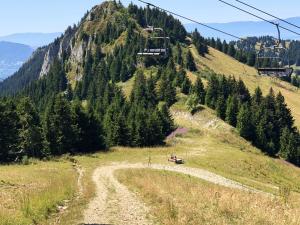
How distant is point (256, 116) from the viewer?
4141 inches

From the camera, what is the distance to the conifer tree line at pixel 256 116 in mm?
99062

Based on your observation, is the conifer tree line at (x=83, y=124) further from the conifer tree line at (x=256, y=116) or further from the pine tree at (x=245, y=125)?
the pine tree at (x=245, y=125)

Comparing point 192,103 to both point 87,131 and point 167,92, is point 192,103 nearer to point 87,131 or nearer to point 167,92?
point 167,92

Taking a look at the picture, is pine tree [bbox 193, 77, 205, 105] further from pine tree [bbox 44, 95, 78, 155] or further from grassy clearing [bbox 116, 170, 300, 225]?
grassy clearing [bbox 116, 170, 300, 225]

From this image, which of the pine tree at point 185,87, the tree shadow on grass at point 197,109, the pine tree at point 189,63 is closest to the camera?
the tree shadow on grass at point 197,109

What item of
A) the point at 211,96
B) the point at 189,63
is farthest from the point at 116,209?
the point at 189,63

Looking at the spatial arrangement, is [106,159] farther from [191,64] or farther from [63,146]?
[191,64]

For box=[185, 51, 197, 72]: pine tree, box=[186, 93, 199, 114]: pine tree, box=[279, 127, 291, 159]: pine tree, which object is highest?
box=[185, 51, 197, 72]: pine tree

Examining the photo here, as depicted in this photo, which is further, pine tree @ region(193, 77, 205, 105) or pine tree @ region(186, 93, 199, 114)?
pine tree @ region(193, 77, 205, 105)

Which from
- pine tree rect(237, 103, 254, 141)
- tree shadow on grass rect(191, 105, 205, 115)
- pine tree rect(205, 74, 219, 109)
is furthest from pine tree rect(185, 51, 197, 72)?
pine tree rect(237, 103, 254, 141)

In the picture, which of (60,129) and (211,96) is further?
(211,96)

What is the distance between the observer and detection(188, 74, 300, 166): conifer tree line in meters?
99.1

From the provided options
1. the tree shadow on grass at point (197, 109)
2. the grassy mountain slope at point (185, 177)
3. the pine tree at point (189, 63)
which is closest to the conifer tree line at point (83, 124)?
the grassy mountain slope at point (185, 177)

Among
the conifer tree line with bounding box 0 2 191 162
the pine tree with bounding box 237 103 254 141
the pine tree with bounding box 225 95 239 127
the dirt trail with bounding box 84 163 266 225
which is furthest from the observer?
the pine tree with bounding box 225 95 239 127
